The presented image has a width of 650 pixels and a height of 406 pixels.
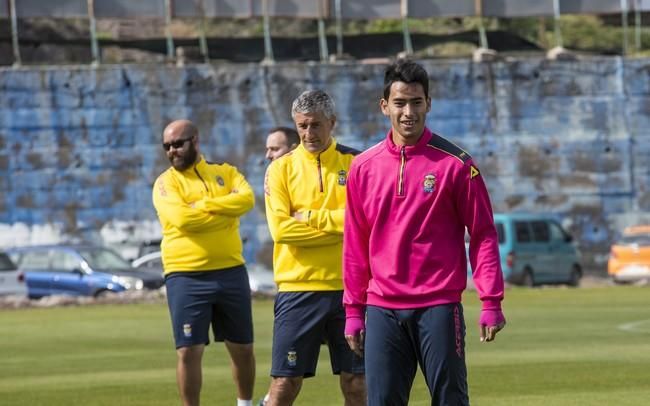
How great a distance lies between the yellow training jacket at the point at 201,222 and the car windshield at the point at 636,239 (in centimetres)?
2679

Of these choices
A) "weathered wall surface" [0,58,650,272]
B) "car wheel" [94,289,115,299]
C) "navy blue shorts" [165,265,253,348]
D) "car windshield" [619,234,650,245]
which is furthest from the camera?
"weathered wall surface" [0,58,650,272]

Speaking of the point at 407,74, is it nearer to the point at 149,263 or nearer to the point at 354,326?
the point at 354,326

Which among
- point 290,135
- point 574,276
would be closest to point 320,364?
point 290,135

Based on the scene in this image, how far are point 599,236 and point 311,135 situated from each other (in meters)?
33.1

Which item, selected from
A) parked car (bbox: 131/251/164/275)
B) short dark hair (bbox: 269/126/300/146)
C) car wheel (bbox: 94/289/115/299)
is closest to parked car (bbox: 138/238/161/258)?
parked car (bbox: 131/251/164/275)

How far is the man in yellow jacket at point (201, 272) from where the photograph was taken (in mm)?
11680

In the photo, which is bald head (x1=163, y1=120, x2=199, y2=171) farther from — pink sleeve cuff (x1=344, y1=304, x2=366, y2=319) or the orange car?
the orange car

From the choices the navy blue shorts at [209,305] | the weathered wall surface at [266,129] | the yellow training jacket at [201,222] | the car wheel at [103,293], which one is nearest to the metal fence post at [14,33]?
the weathered wall surface at [266,129]

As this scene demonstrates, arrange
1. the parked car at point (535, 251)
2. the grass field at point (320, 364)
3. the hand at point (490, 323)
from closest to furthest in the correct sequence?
1. the hand at point (490, 323)
2. the grass field at point (320, 364)
3. the parked car at point (535, 251)

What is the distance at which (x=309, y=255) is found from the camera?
1016 cm

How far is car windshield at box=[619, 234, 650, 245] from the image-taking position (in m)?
37.8

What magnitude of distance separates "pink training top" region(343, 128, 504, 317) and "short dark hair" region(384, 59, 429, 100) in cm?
26

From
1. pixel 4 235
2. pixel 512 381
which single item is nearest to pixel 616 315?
pixel 512 381

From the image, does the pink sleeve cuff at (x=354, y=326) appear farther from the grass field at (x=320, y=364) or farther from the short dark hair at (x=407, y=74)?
the grass field at (x=320, y=364)
